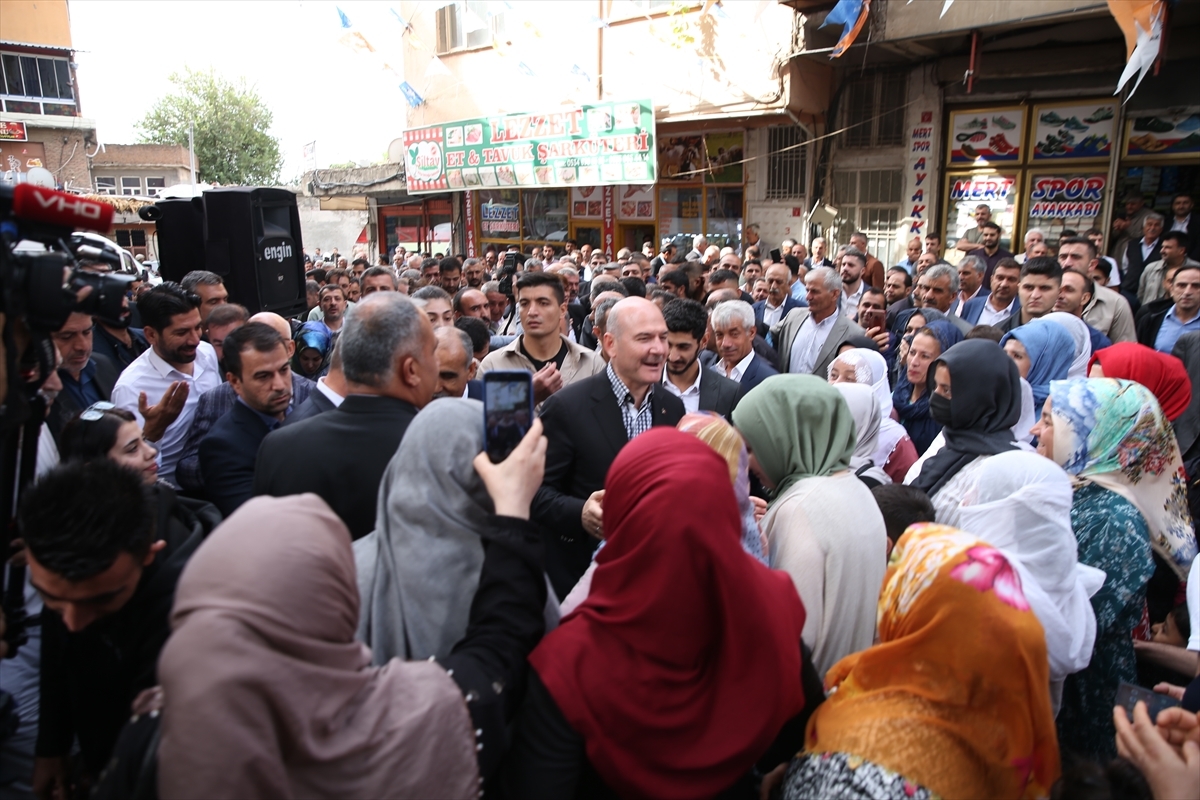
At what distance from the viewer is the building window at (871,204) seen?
1062 centimetres

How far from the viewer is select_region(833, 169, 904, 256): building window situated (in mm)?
10617

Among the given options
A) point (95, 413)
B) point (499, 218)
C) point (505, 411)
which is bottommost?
point (95, 413)

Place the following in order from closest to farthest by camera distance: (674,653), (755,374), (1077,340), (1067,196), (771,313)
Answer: (674,653) → (1077,340) → (755,374) → (771,313) → (1067,196)

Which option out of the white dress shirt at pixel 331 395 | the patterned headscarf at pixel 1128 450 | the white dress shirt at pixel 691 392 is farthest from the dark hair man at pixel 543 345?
the patterned headscarf at pixel 1128 450

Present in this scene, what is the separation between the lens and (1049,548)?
1.95 metres

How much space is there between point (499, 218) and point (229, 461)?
1477 cm

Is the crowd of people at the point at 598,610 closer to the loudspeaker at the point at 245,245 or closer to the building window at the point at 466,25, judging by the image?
the loudspeaker at the point at 245,245

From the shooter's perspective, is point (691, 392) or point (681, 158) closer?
point (691, 392)

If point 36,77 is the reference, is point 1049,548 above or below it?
below

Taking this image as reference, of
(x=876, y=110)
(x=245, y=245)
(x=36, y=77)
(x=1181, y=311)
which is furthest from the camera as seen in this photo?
(x=36, y=77)

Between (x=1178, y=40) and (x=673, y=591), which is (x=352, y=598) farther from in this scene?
(x=1178, y=40)

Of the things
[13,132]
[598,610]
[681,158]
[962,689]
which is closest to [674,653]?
[598,610]

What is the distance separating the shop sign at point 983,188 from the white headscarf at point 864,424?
25.9 ft

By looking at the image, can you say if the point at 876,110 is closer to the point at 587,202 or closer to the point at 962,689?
the point at 587,202
